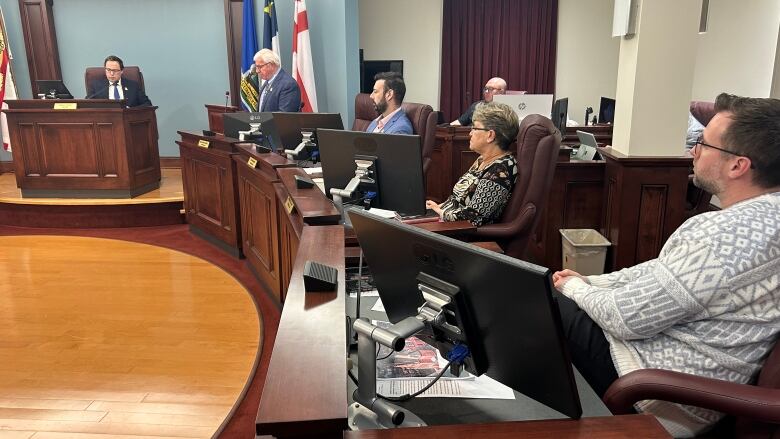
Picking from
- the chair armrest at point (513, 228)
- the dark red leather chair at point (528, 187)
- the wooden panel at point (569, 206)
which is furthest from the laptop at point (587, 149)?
the chair armrest at point (513, 228)

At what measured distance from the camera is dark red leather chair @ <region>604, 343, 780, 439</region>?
1191 mm

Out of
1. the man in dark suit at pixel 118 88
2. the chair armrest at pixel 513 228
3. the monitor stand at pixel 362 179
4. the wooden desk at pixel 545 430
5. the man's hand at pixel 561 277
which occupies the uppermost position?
the man in dark suit at pixel 118 88

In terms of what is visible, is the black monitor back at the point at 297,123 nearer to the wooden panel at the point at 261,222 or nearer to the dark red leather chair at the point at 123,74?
the wooden panel at the point at 261,222

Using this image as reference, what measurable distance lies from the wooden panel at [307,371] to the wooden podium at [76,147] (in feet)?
15.8

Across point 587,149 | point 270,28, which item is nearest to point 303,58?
point 270,28

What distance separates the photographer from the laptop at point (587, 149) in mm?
4289

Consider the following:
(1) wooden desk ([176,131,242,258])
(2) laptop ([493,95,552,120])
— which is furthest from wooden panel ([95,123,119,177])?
(2) laptop ([493,95,552,120])

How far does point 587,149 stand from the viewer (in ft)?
14.4

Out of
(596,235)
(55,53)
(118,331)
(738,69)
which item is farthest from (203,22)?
(738,69)

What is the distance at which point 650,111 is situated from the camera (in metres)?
3.48

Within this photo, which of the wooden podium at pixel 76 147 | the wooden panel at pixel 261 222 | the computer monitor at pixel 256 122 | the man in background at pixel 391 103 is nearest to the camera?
the wooden panel at pixel 261 222

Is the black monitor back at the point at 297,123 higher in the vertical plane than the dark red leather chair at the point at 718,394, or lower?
higher

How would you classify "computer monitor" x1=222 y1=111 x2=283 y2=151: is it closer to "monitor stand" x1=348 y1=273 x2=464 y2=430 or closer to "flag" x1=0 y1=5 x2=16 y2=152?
"monitor stand" x1=348 y1=273 x2=464 y2=430

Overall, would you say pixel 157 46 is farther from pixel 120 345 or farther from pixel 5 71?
pixel 120 345
